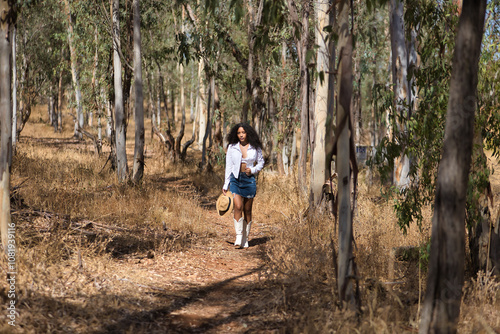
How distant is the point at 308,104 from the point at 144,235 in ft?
12.9

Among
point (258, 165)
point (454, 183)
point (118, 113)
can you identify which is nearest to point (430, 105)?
point (454, 183)

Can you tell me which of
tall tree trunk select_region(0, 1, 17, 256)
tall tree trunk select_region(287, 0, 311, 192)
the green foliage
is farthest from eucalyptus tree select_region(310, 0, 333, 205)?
tall tree trunk select_region(0, 1, 17, 256)

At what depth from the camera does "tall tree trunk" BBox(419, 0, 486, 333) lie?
291 cm

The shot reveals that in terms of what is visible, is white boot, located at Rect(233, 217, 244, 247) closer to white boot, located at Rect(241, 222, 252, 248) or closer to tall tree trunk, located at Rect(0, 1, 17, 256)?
white boot, located at Rect(241, 222, 252, 248)

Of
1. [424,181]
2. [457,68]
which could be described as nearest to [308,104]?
[424,181]

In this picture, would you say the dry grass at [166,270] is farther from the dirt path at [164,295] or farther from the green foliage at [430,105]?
the green foliage at [430,105]

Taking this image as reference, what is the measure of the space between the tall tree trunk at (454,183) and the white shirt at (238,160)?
3940 mm

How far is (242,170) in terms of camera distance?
686 centimetres

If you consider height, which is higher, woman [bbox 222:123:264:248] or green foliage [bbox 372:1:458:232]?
green foliage [bbox 372:1:458:232]

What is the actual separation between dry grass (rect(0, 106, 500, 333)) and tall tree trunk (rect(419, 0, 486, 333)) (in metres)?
0.28

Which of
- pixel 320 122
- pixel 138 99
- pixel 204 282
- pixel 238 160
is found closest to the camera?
pixel 204 282

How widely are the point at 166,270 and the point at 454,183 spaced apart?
3.61 metres

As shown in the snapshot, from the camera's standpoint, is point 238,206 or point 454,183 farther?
point 238,206

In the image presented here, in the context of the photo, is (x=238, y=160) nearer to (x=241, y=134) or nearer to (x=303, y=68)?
(x=241, y=134)
